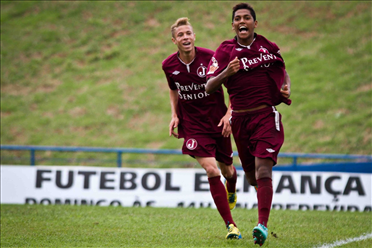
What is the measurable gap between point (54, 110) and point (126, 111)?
9.34 feet

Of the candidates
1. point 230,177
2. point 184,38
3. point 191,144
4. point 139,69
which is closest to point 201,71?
point 184,38

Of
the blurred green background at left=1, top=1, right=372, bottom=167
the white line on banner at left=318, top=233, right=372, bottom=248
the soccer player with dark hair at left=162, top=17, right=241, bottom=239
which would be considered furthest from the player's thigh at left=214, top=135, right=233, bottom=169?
the blurred green background at left=1, top=1, right=372, bottom=167

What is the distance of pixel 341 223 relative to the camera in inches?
295

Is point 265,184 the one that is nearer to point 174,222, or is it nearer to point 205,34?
point 174,222

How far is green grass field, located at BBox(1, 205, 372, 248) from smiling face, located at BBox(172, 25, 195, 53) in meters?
2.32

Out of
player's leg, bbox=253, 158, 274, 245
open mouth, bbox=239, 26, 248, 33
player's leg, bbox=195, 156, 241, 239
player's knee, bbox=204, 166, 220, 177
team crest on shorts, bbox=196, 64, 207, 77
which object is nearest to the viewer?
player's leg, bbox=253, 158, 274, 245

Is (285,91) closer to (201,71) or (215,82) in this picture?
(215,82)

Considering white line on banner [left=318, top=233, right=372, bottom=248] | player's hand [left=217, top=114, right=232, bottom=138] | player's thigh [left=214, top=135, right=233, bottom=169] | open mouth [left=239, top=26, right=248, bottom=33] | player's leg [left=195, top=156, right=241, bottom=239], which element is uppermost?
open mouth [left=239, top=26, right=248, bottom=33]

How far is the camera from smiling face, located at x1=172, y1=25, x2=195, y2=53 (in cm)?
631

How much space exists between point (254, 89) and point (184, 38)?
1.30 m

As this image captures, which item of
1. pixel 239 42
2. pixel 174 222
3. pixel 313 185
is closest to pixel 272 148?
pixel 239 42

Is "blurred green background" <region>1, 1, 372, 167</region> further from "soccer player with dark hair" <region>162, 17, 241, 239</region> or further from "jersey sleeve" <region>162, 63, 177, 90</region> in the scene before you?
"soccer player with dark hair" <region>162, 17, 241, 239</region>

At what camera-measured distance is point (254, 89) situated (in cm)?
551

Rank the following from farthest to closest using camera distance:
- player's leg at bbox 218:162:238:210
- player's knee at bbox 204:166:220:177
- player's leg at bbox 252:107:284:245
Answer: player's leg at bbox 218:162:238:210 < player's knee at bbox 204:166:220:177 < player's leg at bbox 252:107:284:245
